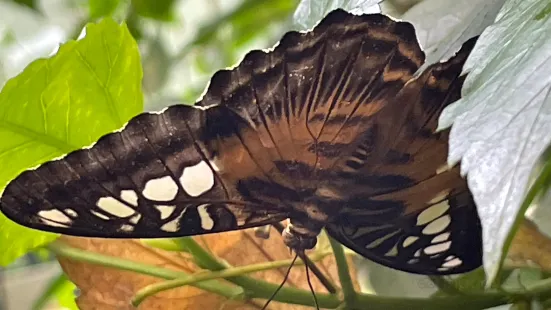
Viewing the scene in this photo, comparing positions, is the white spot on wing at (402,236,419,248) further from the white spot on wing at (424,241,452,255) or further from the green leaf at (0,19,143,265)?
the green leaf at (0,19,143,265)

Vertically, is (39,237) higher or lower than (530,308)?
higher

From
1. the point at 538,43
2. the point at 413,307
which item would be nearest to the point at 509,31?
the point at 538,43

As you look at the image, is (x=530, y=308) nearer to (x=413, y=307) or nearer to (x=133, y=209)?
(x=413, y=307)

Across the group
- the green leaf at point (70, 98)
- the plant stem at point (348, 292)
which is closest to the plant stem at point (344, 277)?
the plant stem at point (348, 292)

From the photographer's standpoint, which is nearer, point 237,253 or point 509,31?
point 509,31

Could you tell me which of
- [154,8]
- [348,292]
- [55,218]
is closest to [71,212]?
[55,218]

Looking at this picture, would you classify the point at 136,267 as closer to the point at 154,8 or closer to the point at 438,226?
the point at 438,226

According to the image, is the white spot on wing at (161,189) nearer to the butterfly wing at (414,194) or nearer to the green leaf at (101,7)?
the butterfly wing at (414,194)
